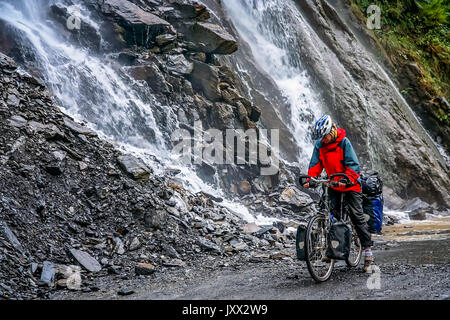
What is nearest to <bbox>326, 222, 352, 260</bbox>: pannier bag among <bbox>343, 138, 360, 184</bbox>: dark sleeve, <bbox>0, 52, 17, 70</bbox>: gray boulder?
<bbox>343, 138, 360, 184</bbox>: dark sleeve

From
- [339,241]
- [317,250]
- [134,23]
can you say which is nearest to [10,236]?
[317,250]

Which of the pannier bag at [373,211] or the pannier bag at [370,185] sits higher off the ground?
the pannier bag at [370,185]

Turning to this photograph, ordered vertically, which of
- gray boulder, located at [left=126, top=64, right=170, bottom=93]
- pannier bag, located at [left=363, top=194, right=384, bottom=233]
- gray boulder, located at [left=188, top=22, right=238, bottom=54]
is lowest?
pannier bag, located at [left=363, top=194, right=384, bottom=233]

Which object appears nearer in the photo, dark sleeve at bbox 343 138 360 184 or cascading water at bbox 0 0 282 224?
dark sleeve at bbox 343 138 360 184

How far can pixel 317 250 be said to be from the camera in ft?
16.1

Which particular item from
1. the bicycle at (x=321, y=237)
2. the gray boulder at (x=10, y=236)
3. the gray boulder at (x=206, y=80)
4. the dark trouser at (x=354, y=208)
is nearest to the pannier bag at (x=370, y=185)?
the dark trouser at (x=354, y=208)

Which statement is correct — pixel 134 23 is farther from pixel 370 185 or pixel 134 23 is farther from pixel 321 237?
pixel 321 237

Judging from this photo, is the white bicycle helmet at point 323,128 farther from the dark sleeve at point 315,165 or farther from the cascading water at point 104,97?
the cascading water at point 104,97

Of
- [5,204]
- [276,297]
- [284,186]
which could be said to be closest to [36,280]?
[5,204]

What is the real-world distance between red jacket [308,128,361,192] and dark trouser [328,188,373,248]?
123 millimetres

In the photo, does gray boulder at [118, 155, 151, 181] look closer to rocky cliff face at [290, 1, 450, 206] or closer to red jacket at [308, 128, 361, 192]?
red jacket at [308, 128, 361, 192]

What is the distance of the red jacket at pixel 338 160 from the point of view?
507 cm

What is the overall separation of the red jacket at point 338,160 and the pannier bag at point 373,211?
54cm

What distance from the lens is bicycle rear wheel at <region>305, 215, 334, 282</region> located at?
15.5 feet
